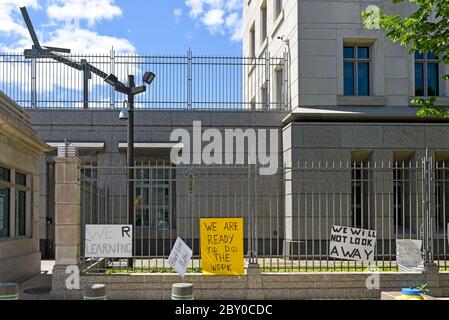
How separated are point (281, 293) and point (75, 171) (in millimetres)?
4735

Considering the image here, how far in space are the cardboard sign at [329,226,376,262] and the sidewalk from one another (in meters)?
Result: 5.88

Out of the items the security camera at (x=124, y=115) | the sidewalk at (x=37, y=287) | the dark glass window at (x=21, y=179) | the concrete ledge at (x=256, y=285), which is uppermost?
the security camera at (x=124, y=115)

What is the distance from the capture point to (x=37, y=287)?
13.0 meters

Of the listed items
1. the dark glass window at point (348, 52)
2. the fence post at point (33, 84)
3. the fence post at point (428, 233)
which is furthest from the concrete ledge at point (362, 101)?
the fence post at point (33, 84)

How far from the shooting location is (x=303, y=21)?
715 inches

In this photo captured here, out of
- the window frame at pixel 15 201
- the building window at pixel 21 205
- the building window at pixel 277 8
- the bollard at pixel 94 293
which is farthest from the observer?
the building window at pixel 277 8

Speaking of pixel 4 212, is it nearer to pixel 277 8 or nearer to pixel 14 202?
pixel 14 202

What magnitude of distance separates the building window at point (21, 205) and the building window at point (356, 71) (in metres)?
10.2

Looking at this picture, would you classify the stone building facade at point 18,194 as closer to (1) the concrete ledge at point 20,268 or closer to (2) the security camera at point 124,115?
(1) the concrete ledge at point 20,268

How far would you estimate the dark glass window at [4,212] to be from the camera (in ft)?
42.8

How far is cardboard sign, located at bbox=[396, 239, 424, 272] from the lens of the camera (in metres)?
12.1

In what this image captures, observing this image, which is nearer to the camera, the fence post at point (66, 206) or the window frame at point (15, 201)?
the fence post at point (66, 206)
